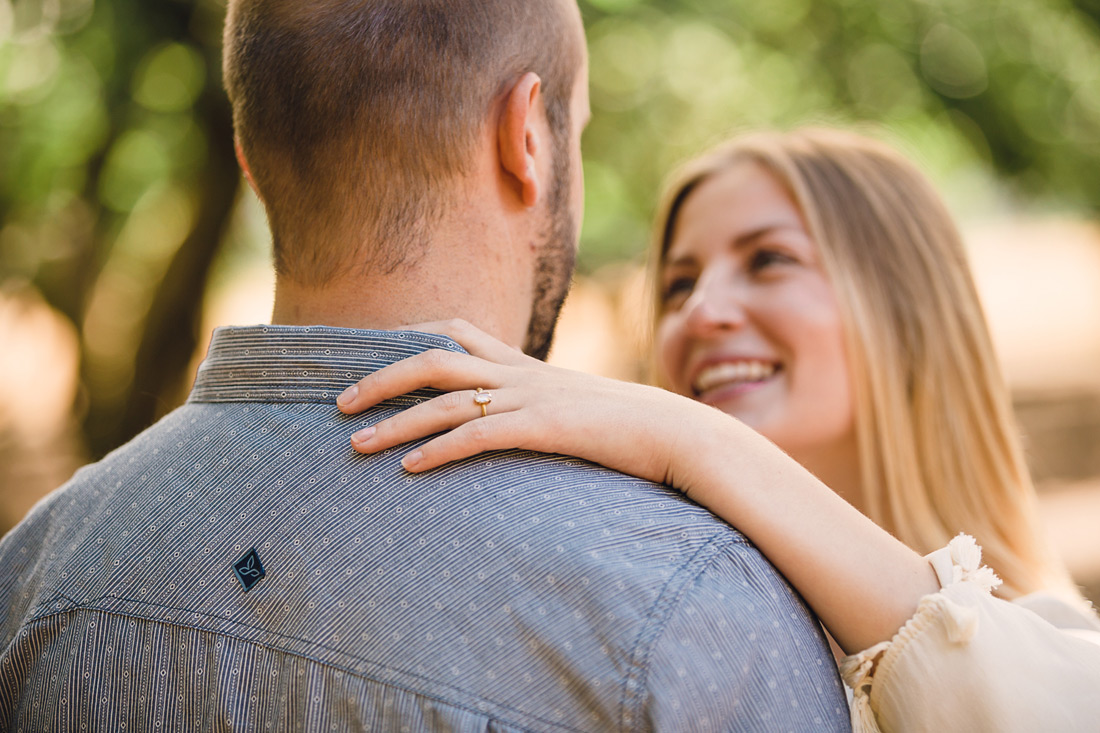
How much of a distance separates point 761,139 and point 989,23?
3887 millimetres

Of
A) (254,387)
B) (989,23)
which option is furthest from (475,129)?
(989,23)

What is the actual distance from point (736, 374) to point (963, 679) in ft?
5.17

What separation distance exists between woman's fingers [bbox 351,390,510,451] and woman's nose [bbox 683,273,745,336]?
162cm

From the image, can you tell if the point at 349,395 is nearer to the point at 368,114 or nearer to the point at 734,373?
the point at 368,114

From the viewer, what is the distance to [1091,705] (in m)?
1.35

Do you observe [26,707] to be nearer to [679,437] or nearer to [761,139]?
[679,437]

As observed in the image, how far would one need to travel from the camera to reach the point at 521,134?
4.99ft

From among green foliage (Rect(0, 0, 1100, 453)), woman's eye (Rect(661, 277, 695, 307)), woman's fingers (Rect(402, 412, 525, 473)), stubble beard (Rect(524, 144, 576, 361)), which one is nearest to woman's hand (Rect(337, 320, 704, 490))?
woman's fingers (Rect(402, 412, 525, 473))

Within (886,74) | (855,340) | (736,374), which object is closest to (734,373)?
(736,374)

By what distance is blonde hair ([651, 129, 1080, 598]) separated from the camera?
2.66 m

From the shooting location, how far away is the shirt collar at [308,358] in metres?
1.38

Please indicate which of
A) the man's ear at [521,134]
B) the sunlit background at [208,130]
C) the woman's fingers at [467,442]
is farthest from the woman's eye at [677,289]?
the woman's fingers at [467,442]

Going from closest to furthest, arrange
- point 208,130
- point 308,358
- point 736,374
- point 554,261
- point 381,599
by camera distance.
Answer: point 381,599, point 308,358, point 554,261, point 736,374, point 208,130

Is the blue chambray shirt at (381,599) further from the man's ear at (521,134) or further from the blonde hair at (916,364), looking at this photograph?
the blonde hair at (916,364)
